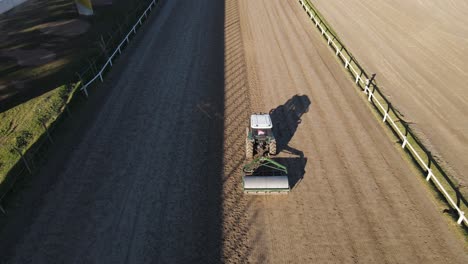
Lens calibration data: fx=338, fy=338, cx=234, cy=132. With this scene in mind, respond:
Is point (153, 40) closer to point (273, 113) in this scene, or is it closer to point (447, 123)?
point (273, 113)

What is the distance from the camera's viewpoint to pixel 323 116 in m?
20.8

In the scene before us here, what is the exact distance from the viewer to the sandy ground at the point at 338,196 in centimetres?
1297

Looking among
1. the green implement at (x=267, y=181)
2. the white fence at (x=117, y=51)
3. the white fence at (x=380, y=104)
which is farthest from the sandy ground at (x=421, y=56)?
the white fence at (x=117, y=51)

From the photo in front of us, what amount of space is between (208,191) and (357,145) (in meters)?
8.52

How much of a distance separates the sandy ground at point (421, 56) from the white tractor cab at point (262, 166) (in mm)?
8608

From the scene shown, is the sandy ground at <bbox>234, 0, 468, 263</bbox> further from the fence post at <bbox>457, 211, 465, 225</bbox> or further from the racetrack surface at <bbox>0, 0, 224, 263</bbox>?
the racetrack surface at <bbox>0, 0, 224, 263</bbox>

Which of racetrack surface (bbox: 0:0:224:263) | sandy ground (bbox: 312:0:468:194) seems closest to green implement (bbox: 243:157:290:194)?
racetrack surface (bbox: 0:0:224:263)

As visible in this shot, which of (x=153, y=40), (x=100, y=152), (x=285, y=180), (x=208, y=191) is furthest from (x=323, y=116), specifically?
(x=153, y=40)

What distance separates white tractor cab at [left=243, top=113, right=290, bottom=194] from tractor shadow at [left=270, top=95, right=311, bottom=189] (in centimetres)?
73

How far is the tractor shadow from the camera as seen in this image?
1675 centimetres

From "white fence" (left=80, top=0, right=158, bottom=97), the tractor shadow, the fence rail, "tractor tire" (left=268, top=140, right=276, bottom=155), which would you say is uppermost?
"white fence" (left=80, top=0, right=158, bottom=97)

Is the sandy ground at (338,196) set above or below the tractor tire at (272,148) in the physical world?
below

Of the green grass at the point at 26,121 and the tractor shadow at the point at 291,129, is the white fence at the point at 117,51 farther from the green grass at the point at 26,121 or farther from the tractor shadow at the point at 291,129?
the tractor shadow at the point at 291,129

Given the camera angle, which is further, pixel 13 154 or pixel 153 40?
pixel 153 40
